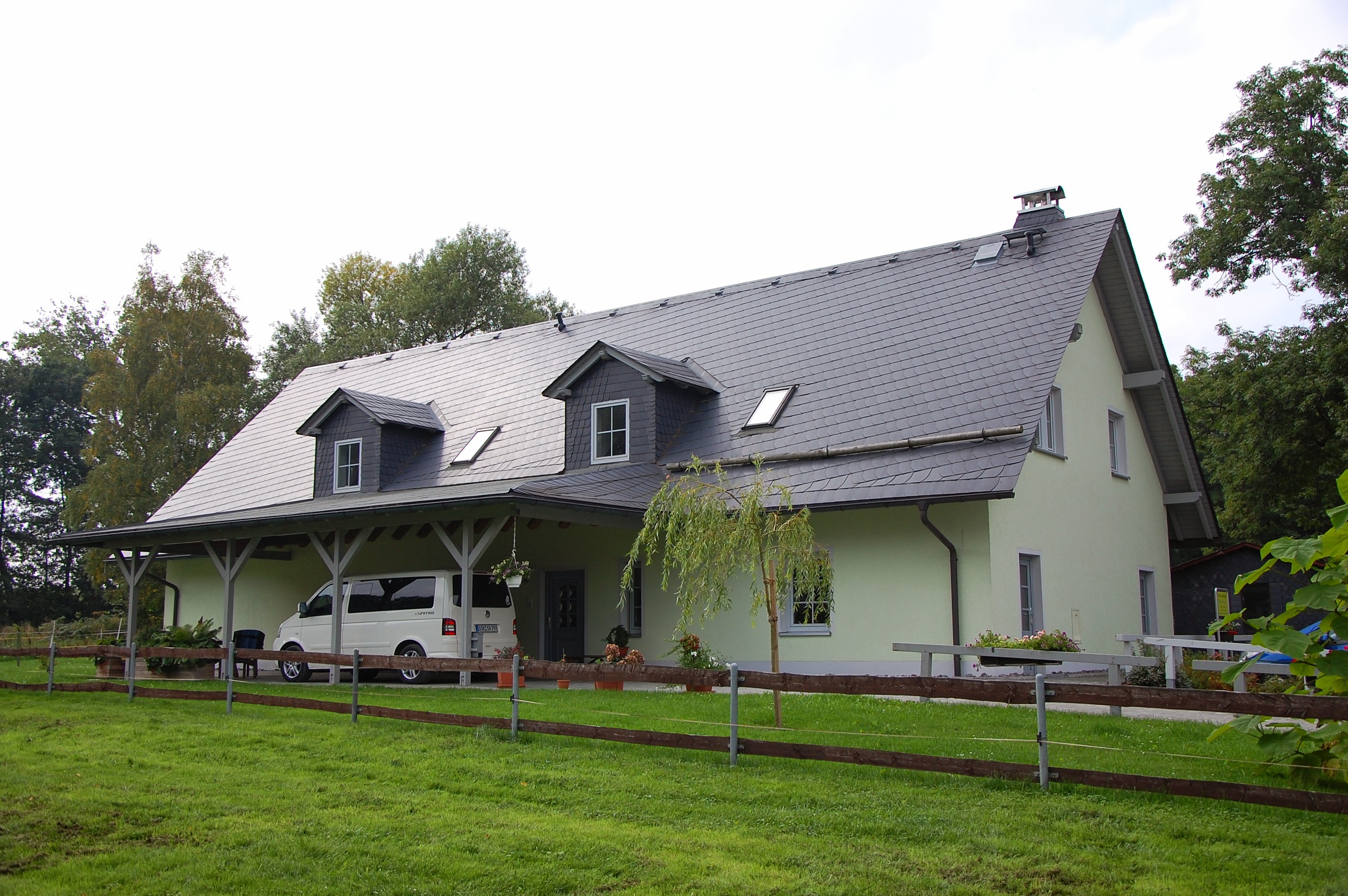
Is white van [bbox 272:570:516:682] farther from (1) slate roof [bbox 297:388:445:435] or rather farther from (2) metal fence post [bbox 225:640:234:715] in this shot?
(1) slate roof [bbox 297:388:445:435]

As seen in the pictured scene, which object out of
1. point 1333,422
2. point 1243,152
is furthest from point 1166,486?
point 1243,152

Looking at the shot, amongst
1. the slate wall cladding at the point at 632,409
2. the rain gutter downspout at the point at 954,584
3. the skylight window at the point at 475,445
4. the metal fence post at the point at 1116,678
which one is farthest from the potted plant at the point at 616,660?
the skylight window at the point at 475,445

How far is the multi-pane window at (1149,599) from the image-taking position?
20.7 metres

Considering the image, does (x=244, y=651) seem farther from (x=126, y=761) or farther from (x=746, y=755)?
(x=746, y=755)

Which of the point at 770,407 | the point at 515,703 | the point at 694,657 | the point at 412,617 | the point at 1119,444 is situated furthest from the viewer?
the point at 1119,444

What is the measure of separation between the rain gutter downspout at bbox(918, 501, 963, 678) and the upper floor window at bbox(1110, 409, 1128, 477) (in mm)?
6318

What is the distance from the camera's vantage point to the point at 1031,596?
1658 centimetres

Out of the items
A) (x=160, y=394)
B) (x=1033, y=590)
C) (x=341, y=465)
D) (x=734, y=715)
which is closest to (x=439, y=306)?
(x=160, y=394)

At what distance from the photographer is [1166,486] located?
22.6m

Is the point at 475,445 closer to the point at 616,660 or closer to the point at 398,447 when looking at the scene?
the point at 398,447

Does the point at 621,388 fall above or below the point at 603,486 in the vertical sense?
above

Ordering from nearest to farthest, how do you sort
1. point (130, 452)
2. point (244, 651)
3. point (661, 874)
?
1. point (661, 874)
2. point (244, 651)
3. point (130, 452)

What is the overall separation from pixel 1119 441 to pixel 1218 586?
5.09 meters

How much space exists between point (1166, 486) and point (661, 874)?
64.1ft
